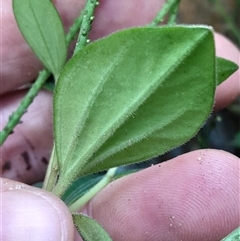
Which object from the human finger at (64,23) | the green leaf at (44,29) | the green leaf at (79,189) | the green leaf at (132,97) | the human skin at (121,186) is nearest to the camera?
the green leaf at (132,97)

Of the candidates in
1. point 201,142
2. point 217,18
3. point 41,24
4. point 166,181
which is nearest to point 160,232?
point 166,181

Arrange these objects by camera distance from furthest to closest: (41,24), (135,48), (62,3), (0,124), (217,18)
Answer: (217,18) < (0,124) < (62,3) < (41,24) < (135,48)

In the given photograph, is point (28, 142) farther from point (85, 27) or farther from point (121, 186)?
point (85, 27)

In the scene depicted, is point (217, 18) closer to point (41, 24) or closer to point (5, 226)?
point (41, 24)

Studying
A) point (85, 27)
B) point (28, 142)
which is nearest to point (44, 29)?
point (85, 27)

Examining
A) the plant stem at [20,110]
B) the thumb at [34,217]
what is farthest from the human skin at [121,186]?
the plant stem at [20,110]

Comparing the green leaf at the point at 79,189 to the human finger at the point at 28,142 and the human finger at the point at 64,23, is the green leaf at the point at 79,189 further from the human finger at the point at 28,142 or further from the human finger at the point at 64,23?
the human finger at the point at 64,23
